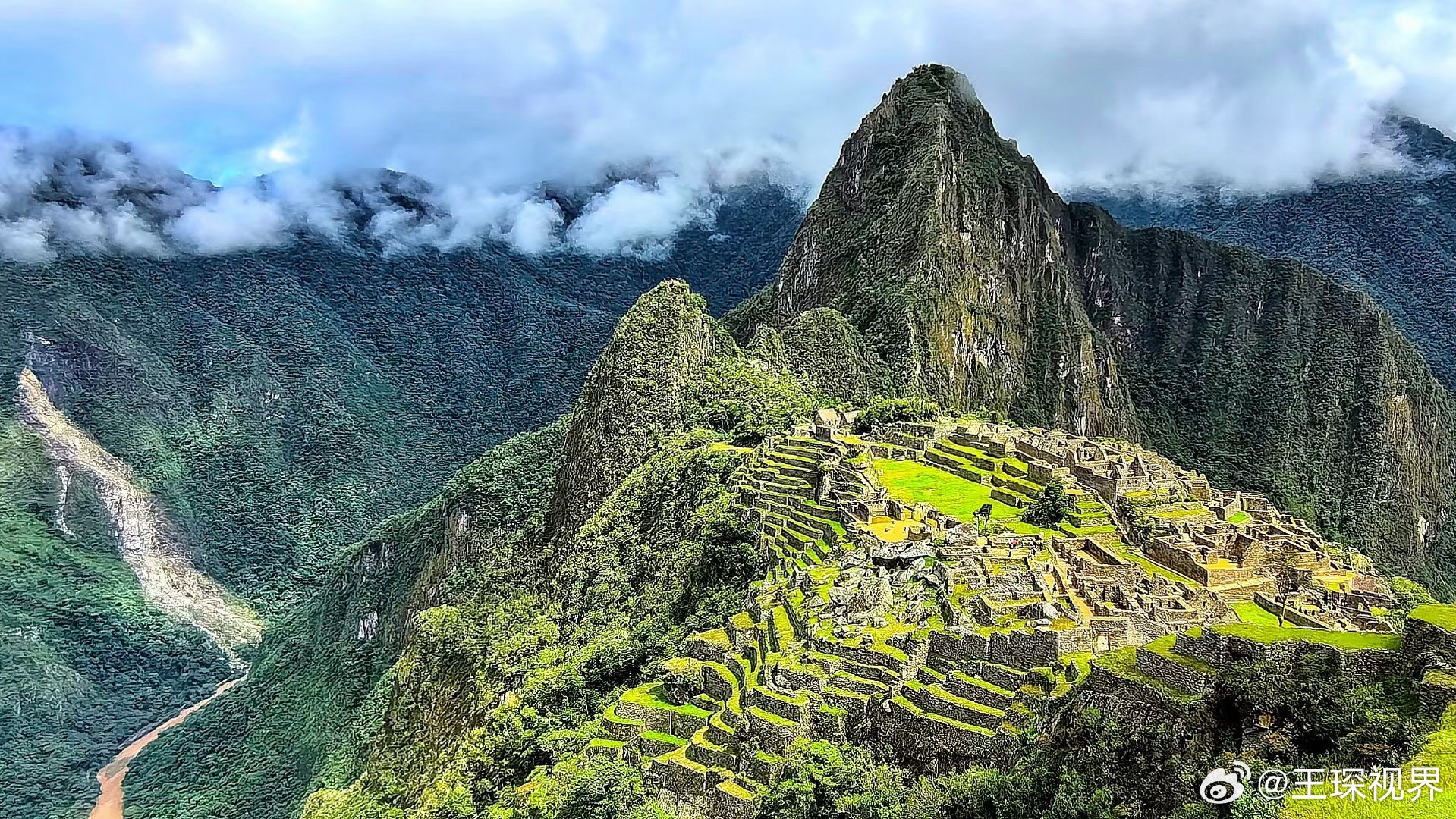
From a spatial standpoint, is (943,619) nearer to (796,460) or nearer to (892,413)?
(796,460)

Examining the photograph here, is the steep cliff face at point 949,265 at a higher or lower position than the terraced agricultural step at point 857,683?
higher

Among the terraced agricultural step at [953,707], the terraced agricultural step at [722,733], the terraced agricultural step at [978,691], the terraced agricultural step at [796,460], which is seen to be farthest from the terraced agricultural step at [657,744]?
the terraced agricultural step at [796,460]

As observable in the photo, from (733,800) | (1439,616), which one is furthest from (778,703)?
(1439,616)

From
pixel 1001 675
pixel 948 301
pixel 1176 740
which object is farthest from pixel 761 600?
pixel 948 301

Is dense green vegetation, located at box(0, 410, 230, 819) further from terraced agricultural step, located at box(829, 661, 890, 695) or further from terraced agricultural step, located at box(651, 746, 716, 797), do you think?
terraced agricultural step, located at box(829, 661, 890, 695)

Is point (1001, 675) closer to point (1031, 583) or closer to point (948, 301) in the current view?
point (1031, 583)

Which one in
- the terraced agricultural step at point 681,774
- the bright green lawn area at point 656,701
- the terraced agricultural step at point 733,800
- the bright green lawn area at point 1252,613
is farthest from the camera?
the bright green lawn area at point 1252,613

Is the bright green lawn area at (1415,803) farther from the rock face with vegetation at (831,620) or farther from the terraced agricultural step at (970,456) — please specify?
the terraced agricultural step at (970,456)
